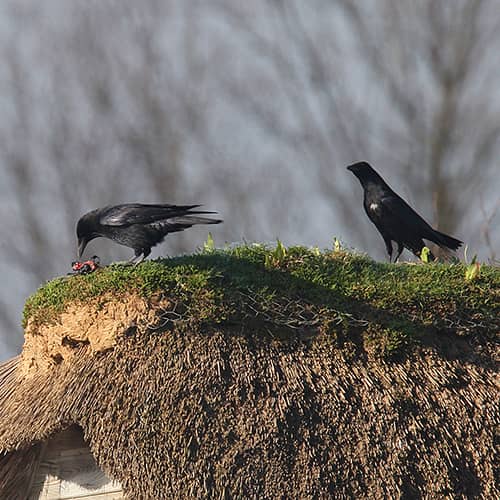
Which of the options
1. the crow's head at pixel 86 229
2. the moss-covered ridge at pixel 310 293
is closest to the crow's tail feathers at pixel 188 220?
the moss-covered ridge at pixel 310 293

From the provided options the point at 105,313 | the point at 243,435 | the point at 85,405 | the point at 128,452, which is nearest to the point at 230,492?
the point at 243,435

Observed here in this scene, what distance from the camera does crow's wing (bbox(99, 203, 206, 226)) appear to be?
20.8 feet

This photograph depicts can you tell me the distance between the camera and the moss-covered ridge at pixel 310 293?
577 centimetres

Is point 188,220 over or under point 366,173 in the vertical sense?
under

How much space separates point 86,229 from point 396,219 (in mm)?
2972

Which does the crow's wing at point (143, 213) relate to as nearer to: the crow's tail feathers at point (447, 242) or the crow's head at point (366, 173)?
the crow's head at point (366, 173)

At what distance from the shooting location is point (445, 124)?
15.7 metres

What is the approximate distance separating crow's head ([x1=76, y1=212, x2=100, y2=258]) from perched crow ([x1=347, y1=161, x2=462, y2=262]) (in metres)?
2.72

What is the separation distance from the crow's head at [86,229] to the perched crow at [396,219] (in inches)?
107

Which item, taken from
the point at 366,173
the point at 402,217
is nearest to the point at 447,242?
the point at 402,217

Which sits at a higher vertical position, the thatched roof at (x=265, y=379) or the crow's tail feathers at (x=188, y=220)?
the crow's tail feathers at (x=188, y=220)

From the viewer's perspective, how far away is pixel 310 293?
6105 millimetres

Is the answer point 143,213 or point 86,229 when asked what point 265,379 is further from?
point 86,229

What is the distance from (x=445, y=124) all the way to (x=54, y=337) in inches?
456
